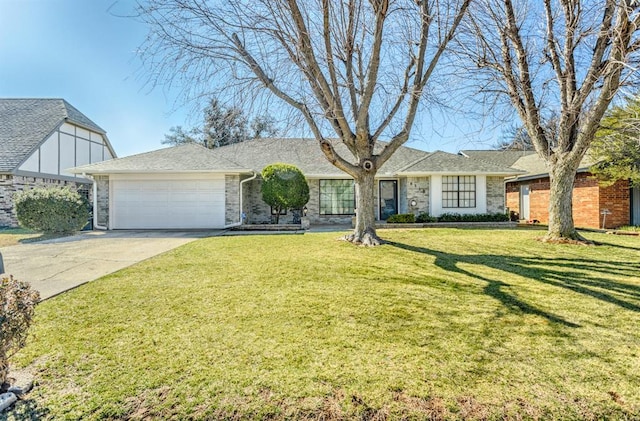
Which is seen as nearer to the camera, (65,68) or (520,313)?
(520,313)

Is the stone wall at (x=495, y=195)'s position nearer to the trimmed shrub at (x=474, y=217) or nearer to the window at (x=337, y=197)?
the trimmed shrub at (x=474, y=217)

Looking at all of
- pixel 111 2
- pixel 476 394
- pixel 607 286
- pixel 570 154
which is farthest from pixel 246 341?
pixel 570 154

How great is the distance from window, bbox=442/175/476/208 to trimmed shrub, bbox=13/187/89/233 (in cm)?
1544

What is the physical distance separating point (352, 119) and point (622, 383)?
25.4ft

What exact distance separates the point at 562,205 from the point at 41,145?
23304 mm

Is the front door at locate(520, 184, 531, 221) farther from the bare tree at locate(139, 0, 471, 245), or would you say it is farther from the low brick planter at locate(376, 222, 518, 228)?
the bare tree at locate(139, 0, 471, 245)

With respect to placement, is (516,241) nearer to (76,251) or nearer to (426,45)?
(426,45)

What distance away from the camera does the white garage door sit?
46.0 ft

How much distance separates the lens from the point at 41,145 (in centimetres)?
1711

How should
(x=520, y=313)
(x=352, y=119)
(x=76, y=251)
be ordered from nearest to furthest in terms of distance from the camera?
(x=520, y=313)
(x=76, y=251)
(x=352, y=119)

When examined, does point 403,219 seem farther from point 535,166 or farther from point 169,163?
point 169,163

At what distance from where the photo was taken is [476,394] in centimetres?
241

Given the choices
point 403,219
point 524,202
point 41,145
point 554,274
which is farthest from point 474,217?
point 41,145

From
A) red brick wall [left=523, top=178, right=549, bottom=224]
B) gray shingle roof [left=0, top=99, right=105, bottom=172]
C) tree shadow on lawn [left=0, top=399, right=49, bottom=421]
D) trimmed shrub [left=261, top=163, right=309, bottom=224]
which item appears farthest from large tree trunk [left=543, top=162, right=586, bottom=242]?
gray shingle roof [left=0, top=99, right=105, bottom=172]
